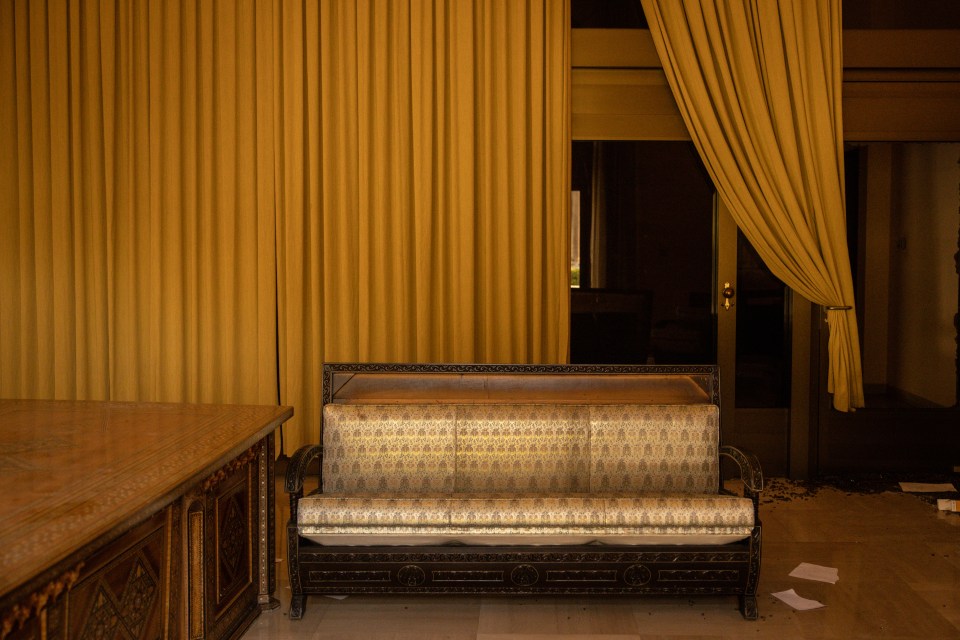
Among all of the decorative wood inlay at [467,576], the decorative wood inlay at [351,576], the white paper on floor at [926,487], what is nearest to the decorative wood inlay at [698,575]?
the decorative wood inlay at [467,576]

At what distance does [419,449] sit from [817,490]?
2359 millimetres

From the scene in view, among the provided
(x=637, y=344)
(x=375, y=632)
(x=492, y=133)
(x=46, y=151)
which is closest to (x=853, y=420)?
(x=637, y=344)

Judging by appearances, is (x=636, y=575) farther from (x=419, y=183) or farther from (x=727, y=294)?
(x=419, y=183)

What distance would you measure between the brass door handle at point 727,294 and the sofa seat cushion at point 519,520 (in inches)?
75.5

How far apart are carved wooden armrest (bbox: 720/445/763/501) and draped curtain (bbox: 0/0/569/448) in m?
1.54

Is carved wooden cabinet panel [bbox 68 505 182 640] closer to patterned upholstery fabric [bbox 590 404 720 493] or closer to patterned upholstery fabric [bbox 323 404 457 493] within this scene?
patterned upholstery fabric [bbox 323 404 457 493]

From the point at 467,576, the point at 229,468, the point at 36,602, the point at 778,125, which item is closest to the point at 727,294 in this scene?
the point at 778,125

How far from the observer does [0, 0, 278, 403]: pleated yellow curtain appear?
14.2ft

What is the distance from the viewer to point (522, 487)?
3119 millimetres

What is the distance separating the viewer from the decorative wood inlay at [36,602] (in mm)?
1469

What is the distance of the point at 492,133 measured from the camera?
173 inches

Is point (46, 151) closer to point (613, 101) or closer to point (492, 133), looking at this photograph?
point (492, 133)

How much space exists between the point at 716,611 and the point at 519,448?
2.85 feet

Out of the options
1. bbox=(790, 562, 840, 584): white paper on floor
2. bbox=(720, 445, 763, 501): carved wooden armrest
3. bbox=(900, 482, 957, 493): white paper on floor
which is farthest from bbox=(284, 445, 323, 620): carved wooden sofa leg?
bbox=(900, 482, 957, 493): white paper on floor
